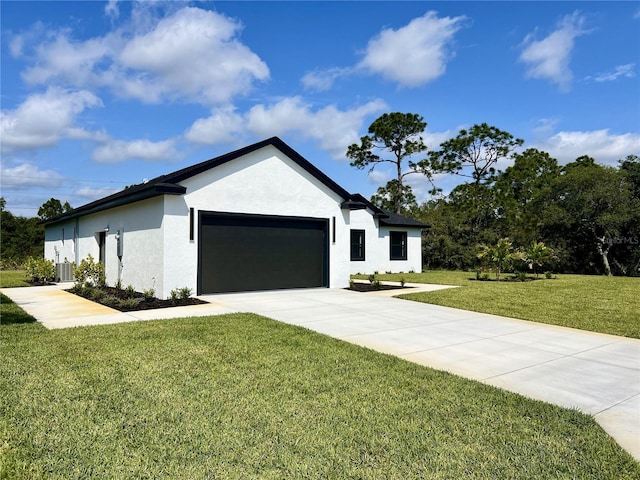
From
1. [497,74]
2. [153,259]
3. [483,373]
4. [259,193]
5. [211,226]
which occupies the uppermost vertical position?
[497,74]

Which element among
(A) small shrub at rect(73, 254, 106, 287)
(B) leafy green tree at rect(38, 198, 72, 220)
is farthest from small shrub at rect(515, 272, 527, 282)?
(B) leafy green tree at rect(38, 198, 72, 220)

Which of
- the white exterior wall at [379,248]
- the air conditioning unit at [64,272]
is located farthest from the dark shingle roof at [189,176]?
the white exterior wall at [379,248]

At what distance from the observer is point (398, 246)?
930 inches

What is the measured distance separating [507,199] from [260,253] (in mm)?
25905

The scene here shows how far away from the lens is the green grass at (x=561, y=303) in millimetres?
8477

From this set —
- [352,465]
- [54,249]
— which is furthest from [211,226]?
[54,249]

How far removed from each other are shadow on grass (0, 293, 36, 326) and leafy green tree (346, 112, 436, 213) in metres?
27.1

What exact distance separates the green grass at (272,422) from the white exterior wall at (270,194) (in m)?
7.13

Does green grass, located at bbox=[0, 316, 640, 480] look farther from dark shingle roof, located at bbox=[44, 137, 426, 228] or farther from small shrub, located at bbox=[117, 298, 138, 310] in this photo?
dark shingle roof, located at bbox=[44, 137, 426, 228]

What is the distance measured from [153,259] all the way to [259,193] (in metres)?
3.83

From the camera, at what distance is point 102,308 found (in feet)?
32.9

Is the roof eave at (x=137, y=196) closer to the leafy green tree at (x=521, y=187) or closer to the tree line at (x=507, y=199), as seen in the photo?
the tree line at (x=507, y=199)

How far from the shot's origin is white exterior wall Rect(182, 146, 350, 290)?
12.2 metres

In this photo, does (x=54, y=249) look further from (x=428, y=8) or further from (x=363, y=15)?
(x=428, y=8)
